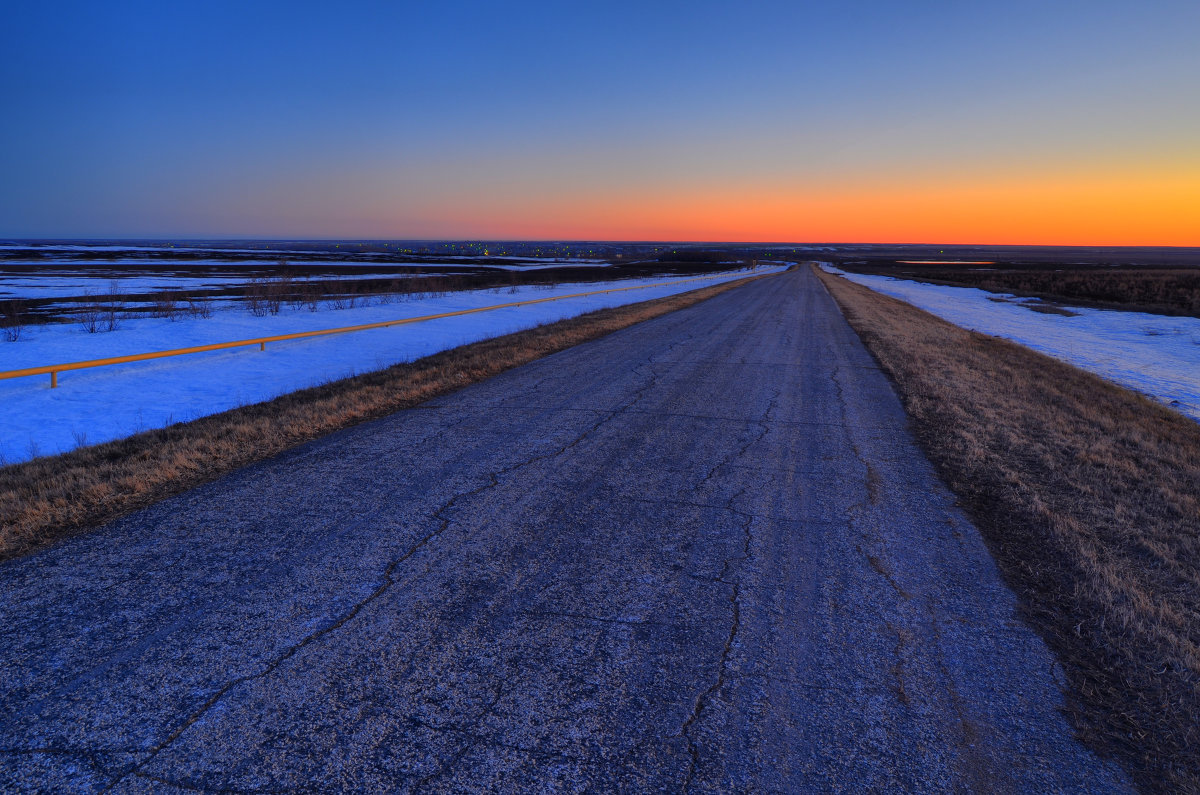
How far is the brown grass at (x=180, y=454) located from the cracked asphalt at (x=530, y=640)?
0.35 metres

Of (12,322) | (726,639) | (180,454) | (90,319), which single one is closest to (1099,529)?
(726,639)

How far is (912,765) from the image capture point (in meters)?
2.53

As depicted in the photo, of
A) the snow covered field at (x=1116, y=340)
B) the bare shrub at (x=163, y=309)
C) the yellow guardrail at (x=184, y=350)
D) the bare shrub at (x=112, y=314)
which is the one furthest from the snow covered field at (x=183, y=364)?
the snow covered field at (x=1116, y=340)

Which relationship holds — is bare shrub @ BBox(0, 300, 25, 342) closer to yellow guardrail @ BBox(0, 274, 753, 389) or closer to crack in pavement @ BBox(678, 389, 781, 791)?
yellow guardrail @ BBox(0, 274, 753, 389)

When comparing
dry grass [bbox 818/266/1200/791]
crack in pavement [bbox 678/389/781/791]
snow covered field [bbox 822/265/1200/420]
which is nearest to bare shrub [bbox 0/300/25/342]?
crack in pavement [bbox 678/389/781/791]

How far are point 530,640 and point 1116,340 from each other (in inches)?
982

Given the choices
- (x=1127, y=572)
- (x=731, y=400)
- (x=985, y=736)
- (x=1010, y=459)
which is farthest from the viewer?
(x=731, y=400)

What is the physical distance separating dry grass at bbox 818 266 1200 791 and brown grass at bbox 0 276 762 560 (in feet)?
21.8

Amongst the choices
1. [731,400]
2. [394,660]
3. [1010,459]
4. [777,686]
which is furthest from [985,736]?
[731,400]

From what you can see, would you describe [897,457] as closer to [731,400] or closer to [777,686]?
[731,400]

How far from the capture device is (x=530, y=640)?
3.28 meters

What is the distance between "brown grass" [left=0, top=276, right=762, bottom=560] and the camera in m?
4.69

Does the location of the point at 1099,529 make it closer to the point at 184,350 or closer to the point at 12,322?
the point at 184,350

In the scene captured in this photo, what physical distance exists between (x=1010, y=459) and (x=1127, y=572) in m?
2.80
